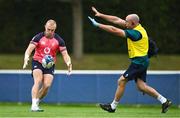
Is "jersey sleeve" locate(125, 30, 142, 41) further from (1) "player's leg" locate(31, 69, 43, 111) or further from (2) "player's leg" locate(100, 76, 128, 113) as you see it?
(1) "player's leg" locate(31, 69, 43, 111)

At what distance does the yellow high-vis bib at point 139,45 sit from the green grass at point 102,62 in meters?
17.9

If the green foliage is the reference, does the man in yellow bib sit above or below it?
below

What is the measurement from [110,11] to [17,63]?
5023 millimetres

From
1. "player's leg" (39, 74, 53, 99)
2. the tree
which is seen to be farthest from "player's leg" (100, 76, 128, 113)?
the tree

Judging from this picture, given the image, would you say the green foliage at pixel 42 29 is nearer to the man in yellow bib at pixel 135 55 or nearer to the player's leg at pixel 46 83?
the player's leg at pixel 46 83

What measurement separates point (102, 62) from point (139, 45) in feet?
66.9

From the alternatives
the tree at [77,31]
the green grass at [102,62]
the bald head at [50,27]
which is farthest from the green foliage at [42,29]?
the bald head at [50,27]

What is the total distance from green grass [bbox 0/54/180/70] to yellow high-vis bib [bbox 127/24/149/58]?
703 inches

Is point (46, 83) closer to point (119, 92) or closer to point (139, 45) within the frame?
point (119, 92)

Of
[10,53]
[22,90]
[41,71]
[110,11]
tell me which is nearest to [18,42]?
[10,53]

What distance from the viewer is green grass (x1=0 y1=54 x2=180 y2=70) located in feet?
113

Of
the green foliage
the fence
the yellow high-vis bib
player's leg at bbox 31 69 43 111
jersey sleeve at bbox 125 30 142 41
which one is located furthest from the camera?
the green foliage

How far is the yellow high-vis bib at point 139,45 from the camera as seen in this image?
15.7 meters

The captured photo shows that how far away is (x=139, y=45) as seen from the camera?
1580 centimetres
